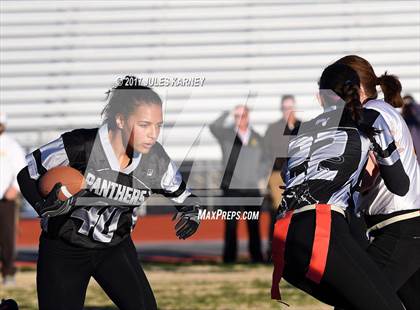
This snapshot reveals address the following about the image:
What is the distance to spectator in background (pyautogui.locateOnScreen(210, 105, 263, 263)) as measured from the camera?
11.7 m

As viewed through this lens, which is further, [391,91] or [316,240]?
[391,91]

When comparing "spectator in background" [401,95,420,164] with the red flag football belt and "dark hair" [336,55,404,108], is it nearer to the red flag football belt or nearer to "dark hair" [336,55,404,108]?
"dark hair" [336,55,404,108]

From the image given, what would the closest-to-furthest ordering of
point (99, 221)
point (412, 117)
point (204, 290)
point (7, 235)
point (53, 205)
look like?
point (53, 205)
point (99, 221)
point (412, 117)
point (204, 290)
point (7, 235)

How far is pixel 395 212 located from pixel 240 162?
711 cm

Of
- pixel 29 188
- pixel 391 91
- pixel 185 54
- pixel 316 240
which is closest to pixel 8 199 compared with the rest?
pixel 185 54

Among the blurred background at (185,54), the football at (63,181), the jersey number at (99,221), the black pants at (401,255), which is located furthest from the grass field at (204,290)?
the blurred background at (185,54)

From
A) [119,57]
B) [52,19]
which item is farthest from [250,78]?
[52,19]

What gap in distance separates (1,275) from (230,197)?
3144 mm

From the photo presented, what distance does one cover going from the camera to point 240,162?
39.3ft

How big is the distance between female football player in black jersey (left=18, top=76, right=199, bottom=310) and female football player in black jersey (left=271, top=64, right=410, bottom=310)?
787mm

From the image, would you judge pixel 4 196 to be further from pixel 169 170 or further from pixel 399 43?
pixel 399 43

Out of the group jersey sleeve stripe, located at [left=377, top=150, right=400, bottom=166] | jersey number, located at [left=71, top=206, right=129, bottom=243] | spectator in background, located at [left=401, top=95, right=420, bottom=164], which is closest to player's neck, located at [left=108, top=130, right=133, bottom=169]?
jersey number, located at [left=71, top=206, right=129, bottom=243]

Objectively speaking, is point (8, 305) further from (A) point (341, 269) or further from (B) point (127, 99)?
(A) point (341, 269)

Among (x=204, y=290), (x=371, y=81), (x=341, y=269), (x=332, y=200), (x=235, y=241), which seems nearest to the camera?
(x=341, y=269)
